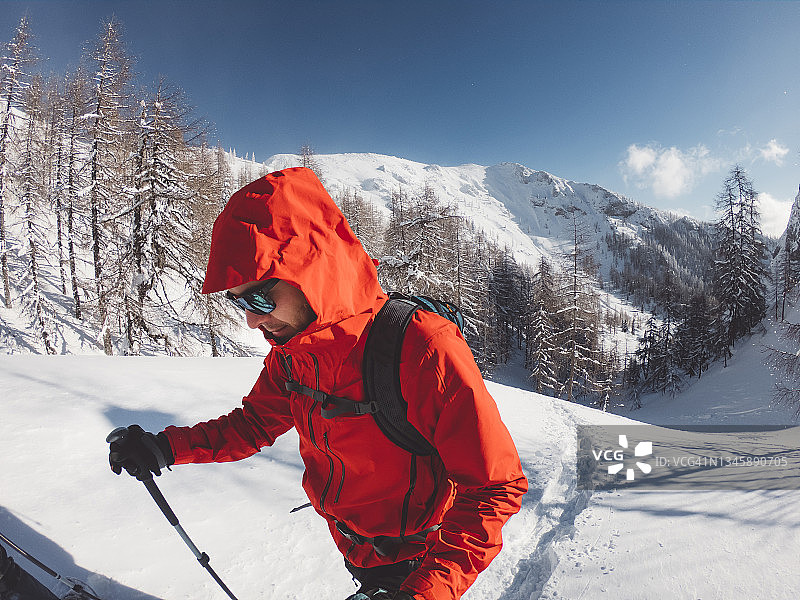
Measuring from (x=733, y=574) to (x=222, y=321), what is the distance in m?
17.2

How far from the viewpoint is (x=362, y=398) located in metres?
Answer: 1.52

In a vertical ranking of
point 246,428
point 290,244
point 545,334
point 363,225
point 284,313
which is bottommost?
point 545,334

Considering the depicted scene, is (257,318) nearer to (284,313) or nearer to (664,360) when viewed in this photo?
(284,313)

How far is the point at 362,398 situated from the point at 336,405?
4.4 inches

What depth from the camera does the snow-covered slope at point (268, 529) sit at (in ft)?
10.3

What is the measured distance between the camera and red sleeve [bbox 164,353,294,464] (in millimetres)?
2074

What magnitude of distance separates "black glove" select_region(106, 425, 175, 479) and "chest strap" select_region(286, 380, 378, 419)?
3.29 feet

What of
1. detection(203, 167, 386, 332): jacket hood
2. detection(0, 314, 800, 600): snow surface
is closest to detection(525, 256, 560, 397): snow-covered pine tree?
detection(0, 314, 800, 600): snow surface

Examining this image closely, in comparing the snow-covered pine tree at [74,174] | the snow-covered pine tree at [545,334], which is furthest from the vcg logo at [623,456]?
the snow-covered pine tree at [545,334]

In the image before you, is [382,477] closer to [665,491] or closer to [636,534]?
[636,534]

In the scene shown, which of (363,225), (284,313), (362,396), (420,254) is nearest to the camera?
(284,313)

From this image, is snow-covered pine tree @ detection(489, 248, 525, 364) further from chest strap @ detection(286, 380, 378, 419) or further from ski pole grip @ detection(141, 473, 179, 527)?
chest strap @ detection(286, 380, 378, 419)

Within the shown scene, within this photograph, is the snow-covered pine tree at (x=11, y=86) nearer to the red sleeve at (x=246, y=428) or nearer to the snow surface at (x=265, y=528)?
the snow surface at (x=265, y=528)

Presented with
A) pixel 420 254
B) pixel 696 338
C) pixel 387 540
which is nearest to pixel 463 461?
pixel 387 540
